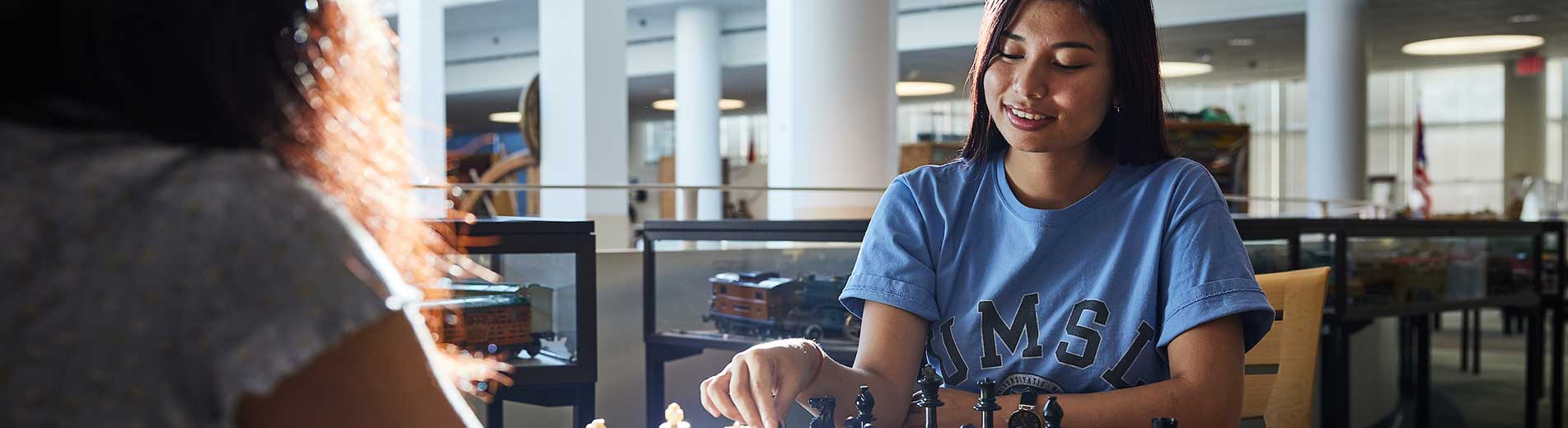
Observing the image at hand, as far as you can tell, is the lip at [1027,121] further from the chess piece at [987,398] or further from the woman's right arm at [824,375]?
the chess piece at [987,398]

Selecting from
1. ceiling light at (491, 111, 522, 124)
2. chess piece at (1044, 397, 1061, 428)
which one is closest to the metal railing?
chess piece at (1044, 397, 1061, 428)

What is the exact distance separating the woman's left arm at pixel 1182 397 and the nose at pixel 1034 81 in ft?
1.01

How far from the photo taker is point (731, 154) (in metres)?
24.1

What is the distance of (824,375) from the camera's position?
1.29 metres

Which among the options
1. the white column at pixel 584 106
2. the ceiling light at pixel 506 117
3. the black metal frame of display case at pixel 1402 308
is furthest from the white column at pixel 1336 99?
the ceiling light at pixel 506 117

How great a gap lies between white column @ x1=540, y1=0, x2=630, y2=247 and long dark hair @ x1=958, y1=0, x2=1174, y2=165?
6694 millimetres

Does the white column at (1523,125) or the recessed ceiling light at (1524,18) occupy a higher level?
the recessed ceiling light at (1524,18)

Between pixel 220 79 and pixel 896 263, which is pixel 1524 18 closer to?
pixel 896 263

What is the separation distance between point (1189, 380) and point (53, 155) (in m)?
1.09

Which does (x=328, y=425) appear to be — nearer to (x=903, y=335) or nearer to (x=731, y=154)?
(x=903, y=335)

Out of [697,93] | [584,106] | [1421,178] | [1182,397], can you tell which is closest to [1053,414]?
[1182,397]

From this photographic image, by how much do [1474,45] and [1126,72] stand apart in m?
15.4

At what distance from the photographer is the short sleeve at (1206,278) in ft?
4.18

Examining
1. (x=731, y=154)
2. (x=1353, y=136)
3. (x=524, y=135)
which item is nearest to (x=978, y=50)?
(x=524, y=135)
